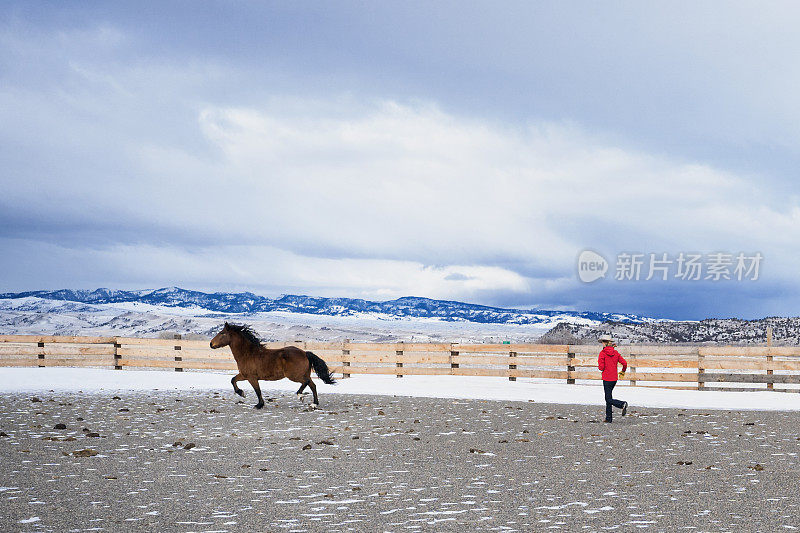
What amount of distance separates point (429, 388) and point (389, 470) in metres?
14.3

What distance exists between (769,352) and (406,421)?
46.9 feet

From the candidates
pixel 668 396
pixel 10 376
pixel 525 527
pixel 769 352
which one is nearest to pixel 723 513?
pixel 525 527

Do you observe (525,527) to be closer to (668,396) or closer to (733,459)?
(733,459)

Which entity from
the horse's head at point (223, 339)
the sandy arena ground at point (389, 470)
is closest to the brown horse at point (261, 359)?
the horse's head at point (223, 339)

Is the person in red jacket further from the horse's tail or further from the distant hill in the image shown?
the distant hill

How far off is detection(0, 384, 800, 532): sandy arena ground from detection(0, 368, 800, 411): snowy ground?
3.80 meters

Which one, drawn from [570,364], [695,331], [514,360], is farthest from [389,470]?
[695,331]

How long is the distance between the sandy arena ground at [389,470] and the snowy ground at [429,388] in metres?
3.80

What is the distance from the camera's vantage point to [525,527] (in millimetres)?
6883

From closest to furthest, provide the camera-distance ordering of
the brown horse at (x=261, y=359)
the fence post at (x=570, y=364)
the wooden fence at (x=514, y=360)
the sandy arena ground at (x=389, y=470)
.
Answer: the sandy arena ground at (x=389, y=470)
the brown horse at (x=261, y=359)
the wooden fence at (x=514, y=360)
the fence post at (x=570, y=364)

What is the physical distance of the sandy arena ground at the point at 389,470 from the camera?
7262 millimetres

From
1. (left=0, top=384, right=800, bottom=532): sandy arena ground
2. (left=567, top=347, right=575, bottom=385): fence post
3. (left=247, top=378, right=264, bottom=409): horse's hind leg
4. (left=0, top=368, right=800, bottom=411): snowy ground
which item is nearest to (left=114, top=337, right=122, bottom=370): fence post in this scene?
(left=0, top=368, right=800, bottom=411): snowy ground

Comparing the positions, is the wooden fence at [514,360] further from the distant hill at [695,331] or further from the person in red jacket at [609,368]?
the distant hill at [695,331]

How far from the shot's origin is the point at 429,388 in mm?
24312
